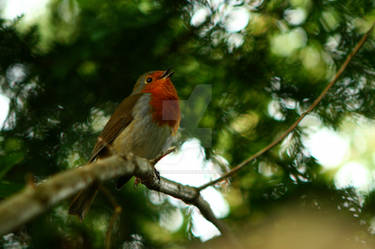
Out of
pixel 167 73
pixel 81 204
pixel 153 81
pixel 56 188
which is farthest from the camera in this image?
pixel 153 81

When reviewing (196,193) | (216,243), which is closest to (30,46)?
(196,193)

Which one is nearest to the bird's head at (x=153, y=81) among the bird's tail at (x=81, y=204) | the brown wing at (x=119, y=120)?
the brown wing at (x=119, y=120)

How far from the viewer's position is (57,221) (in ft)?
9.03

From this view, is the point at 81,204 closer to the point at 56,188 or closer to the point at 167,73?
the point at 167,73

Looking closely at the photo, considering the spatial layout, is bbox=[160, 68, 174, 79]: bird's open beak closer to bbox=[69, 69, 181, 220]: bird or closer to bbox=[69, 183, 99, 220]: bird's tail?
bbox=[69, 69, 181, 220]: bird

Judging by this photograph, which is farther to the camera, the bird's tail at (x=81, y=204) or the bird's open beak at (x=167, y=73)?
the bird's open beak at (x=167, y=73)

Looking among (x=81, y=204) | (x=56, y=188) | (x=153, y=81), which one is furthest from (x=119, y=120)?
(x=56, y=188)

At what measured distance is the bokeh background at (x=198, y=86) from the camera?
2.81m

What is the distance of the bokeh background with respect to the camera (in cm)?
281

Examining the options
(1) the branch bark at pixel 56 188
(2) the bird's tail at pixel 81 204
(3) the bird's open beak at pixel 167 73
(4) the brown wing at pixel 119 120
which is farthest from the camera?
(3) the bird's open beak at pixel 167 73

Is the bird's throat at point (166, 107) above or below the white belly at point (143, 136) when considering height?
above

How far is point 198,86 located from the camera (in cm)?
309

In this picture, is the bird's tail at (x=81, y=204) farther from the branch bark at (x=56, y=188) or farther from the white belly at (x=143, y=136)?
the branch bark at (x=56, y=188)

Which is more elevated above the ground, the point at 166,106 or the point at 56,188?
the point at 56,188
